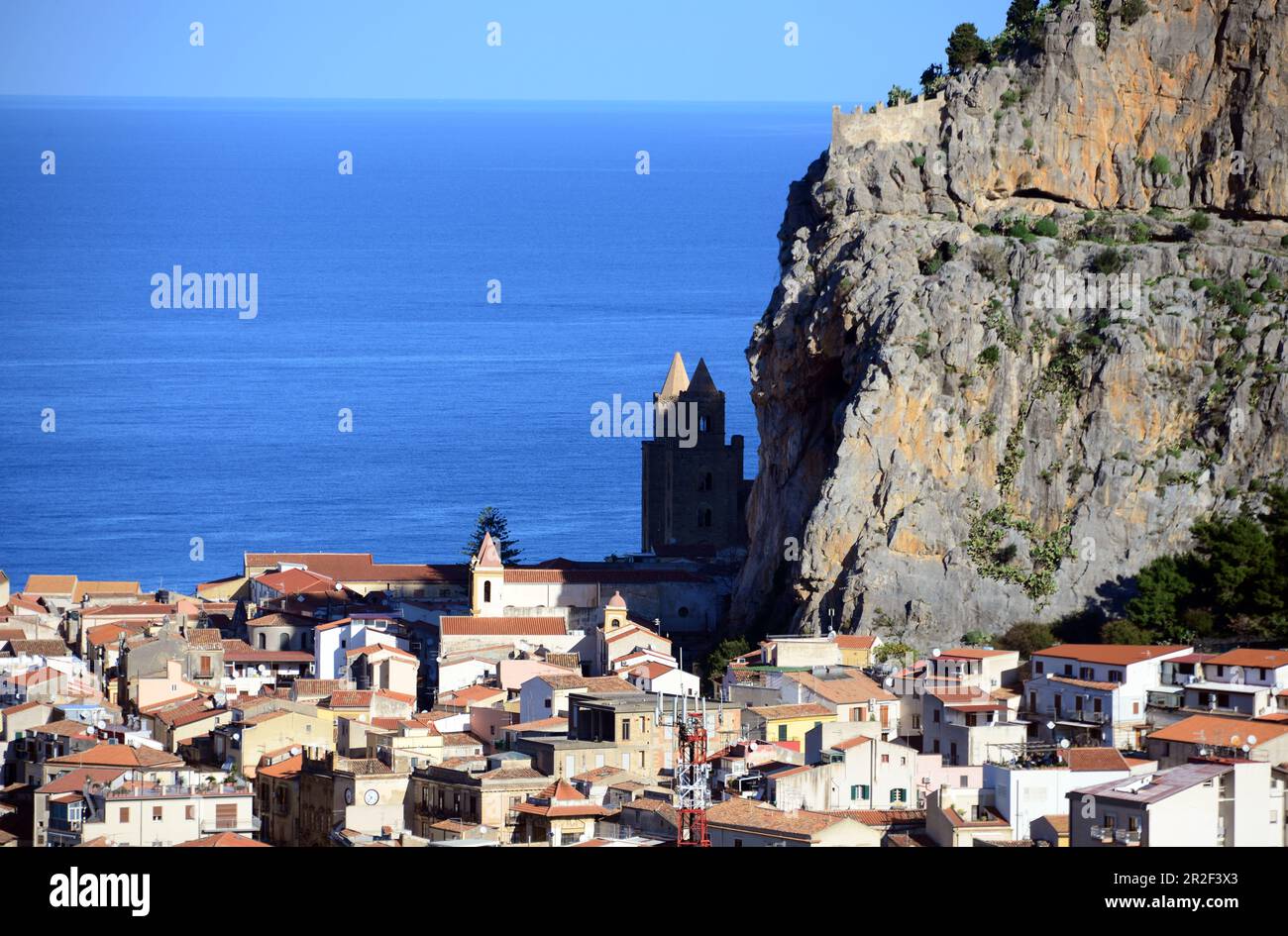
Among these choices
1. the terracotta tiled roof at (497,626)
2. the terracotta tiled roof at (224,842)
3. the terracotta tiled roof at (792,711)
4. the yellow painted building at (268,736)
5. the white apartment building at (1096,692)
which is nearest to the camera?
the terracotta tiled roof at (224,842)

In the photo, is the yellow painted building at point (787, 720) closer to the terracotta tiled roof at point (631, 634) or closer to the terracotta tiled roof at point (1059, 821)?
the terracotta tiled roof at point (1059, 821)

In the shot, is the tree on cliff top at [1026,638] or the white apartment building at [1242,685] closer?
the white apartment building at [1242,685]

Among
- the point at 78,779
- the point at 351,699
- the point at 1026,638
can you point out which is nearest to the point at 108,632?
the point at 351,699

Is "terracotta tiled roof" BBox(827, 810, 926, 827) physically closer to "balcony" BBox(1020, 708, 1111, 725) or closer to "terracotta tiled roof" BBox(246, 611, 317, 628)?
"balcony" BBox(1020, 708, 1111, 725)

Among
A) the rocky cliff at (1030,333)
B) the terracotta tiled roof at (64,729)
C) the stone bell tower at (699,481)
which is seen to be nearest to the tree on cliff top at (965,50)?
the rocky cliff at (1030,333)

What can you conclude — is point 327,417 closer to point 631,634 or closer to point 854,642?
point 631,634
